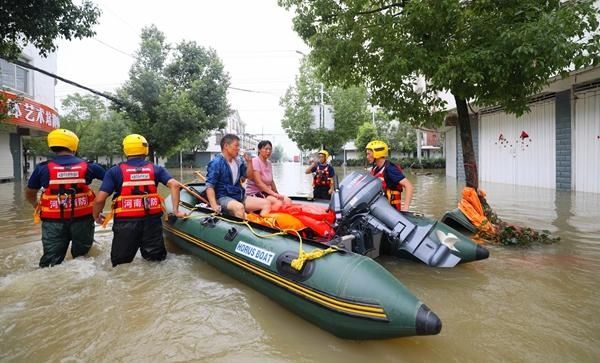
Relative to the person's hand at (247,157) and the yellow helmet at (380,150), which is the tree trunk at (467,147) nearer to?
the yellow helmet at (380,150)

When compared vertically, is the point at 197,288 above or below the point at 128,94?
below

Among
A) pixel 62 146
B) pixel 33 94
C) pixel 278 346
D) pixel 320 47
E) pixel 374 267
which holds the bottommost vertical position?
pixel 278 346

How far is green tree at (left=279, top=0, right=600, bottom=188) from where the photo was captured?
4.37 m

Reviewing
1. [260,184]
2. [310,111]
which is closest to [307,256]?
[260,184]

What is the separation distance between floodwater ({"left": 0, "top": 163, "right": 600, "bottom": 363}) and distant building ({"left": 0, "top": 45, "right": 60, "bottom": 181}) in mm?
13858

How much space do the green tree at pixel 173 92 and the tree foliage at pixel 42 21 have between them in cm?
1475

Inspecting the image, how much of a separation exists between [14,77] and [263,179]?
1693 centimetres

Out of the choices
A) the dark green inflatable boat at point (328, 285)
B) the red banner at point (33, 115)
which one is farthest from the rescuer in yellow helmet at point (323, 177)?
the red banner at point (33, 115)

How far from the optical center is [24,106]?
52.0 feet

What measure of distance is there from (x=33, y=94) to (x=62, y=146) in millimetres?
17711

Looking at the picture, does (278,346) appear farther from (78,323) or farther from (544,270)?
(544,270)

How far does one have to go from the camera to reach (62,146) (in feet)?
13.8

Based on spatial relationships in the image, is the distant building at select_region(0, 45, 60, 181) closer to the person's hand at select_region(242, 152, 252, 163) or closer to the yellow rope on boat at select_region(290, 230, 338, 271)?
the person's hand at select_region(242, 152, 252, 163)

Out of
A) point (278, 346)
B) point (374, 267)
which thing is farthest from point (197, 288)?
point (374, 267)
